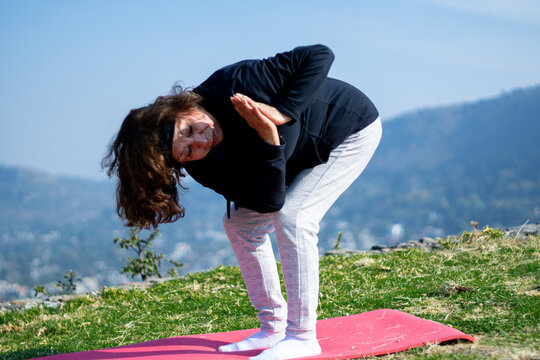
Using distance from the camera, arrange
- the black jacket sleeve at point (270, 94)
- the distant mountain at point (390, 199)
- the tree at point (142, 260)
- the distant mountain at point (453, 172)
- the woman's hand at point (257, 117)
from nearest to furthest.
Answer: the woman's hand at point (257, 117) < the black jacket sleeve at point (270, 94) < the tree at point (142, 260) < the distant mountain at point (390, 199) < the distant mountain at point (453, 172)

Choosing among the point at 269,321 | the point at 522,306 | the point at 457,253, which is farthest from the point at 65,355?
the point at 457,253

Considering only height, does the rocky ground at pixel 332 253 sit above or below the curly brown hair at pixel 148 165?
below

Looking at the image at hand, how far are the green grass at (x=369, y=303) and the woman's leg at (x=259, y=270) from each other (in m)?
0.71

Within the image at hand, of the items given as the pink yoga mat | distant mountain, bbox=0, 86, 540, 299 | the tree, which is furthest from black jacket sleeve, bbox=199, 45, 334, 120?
distant mountain, bbox=0, 86, 540, 299

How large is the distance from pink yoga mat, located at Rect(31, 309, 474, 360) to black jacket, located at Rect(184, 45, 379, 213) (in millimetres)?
938

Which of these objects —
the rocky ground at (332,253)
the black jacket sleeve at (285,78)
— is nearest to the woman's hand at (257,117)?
the black jacket sleeve at (285,78)

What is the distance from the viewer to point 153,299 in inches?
217

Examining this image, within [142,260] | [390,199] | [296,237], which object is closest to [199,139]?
[296,237]

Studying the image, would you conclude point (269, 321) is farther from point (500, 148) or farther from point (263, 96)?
point (500, 148)

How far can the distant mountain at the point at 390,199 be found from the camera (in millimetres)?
90438

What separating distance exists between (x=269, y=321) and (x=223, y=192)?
34.0 inches

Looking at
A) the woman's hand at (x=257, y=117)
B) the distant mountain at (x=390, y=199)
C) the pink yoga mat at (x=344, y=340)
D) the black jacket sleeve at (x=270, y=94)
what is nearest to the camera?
the woman's hand at (x=257, y=117)

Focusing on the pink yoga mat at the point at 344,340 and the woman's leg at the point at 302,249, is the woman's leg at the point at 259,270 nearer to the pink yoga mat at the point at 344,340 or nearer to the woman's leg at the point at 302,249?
the pink yoga mat at the point at 344,340

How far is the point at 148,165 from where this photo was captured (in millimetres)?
2830
